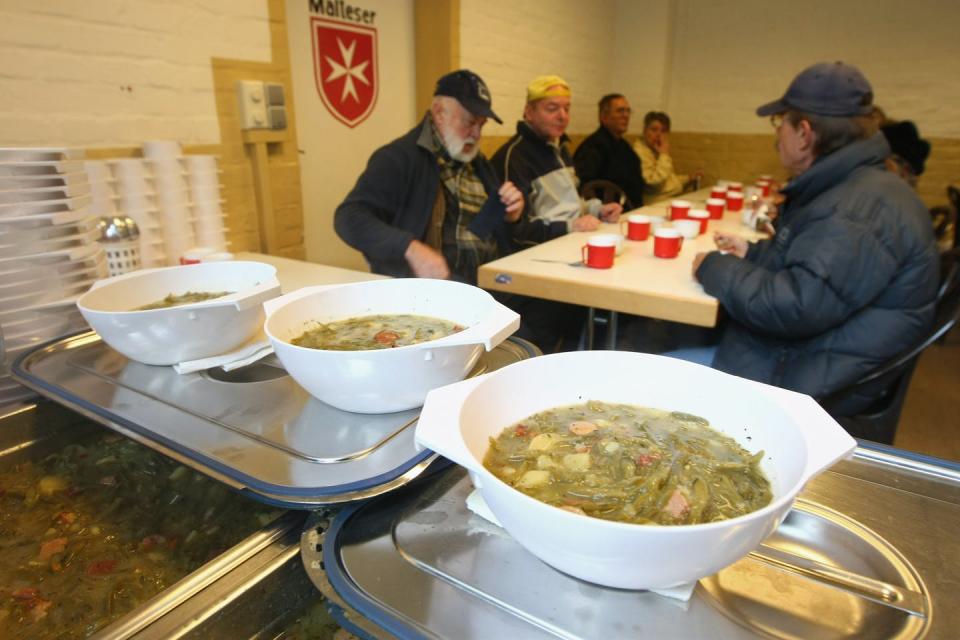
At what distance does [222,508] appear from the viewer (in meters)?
1.09

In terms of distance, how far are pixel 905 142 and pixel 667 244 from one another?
267cm

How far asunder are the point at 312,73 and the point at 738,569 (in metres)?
3.33

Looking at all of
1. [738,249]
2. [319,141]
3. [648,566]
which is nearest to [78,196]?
[648,566]

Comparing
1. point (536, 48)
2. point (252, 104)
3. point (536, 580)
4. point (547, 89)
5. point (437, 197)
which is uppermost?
point (536, 48)

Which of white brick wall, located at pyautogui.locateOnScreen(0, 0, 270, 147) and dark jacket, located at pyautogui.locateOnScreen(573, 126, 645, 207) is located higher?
white brick wall, located at pyautogui.locateOnScreen(0, 0, 270, 147)

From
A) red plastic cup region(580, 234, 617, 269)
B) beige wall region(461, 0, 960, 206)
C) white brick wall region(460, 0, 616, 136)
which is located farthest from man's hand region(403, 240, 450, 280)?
beige wall region(461, 0, 960, 206)

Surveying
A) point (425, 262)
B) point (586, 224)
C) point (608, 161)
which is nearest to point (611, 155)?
point (608, 161)

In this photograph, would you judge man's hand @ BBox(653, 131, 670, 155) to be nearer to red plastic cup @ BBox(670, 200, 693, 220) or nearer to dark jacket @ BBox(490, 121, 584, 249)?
dark jacket @ BBox(490, 121, 584, 249)

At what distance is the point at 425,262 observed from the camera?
92.2 inches

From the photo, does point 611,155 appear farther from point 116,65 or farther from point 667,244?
point 116,65

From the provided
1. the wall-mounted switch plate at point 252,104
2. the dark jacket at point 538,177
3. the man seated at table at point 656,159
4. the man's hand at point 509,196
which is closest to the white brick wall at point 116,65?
the wall-mounted switch plate at point 252,104

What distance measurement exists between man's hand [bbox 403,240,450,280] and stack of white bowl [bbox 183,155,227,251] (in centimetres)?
75

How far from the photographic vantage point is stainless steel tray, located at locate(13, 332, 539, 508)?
84 centimetres

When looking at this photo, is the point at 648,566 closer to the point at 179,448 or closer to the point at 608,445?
the point at 608,445
